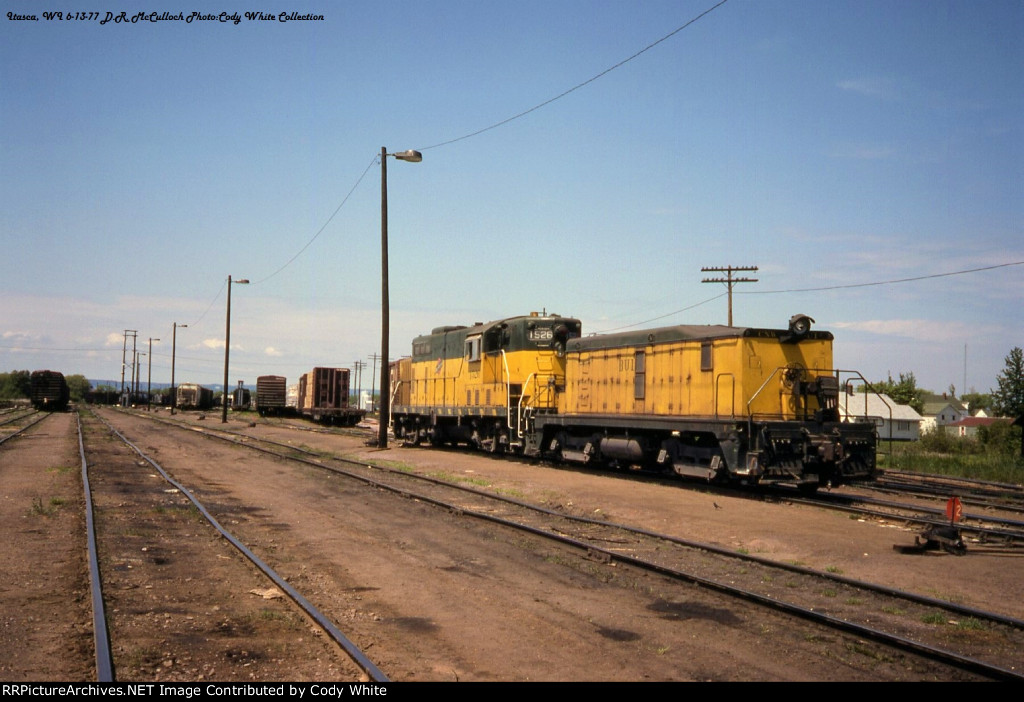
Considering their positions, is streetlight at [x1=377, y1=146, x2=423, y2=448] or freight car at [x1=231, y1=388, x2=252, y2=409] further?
freight car at [x1=231, y1=388, x2=252, y2=409]

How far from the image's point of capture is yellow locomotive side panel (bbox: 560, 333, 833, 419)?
15320 millimetres

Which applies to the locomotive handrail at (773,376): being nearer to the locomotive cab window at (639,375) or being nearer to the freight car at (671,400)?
the freight car at (671,400)

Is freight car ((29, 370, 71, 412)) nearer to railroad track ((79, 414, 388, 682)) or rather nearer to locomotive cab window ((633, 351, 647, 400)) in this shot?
railroad track ((79, 414, 388, 682))

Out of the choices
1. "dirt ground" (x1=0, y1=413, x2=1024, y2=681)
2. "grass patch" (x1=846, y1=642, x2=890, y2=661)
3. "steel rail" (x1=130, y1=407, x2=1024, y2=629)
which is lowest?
"dirt ground" (x1=0, y1=413, x2=1024, y2=681)

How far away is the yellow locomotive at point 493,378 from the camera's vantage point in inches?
860

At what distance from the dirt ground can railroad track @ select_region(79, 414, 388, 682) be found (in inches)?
8.9

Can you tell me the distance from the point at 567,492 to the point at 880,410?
62627 mm

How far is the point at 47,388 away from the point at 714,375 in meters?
63.8

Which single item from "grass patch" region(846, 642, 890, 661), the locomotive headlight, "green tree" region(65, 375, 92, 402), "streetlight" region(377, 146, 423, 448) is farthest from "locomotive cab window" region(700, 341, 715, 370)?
"green tree" region(65, 375, 92, 402)

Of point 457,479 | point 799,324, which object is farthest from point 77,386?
point 799,324

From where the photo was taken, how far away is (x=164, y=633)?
20.8 ft

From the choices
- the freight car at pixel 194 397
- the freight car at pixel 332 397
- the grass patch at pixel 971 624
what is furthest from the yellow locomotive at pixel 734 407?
the freight car at pixel 194 397

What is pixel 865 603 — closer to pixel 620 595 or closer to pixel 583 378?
pixel 620 595
